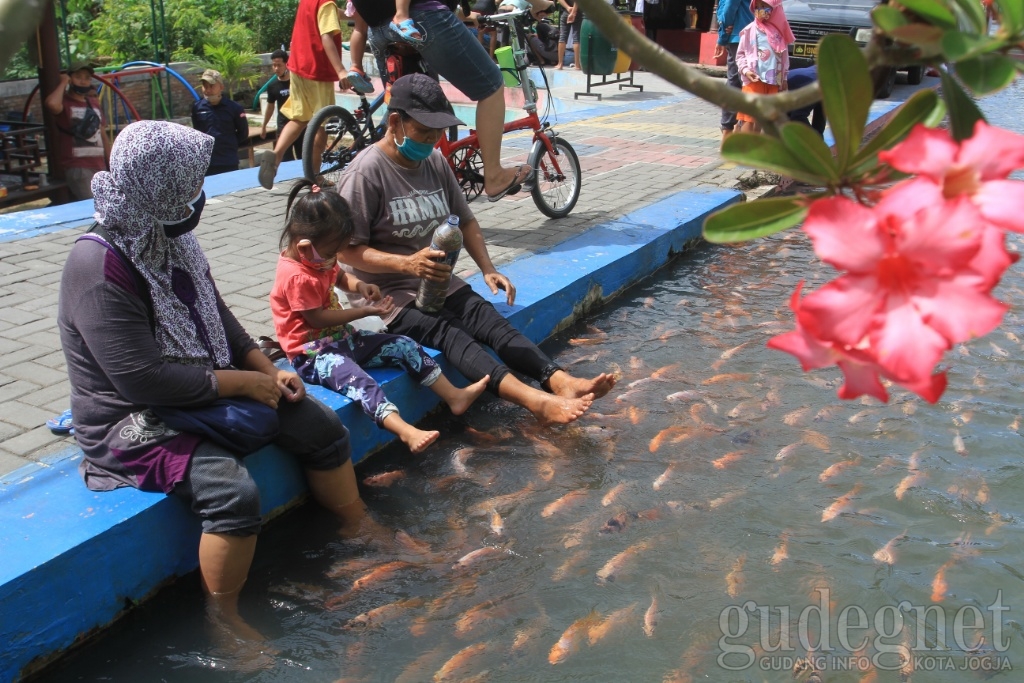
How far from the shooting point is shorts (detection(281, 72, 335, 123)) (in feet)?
25.8

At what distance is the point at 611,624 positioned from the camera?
3.33m

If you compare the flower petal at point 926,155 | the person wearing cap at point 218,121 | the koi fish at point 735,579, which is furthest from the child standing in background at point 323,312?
the person wearing cap at point 218,121

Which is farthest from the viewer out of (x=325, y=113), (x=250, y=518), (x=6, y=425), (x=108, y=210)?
(x=325, y=113)

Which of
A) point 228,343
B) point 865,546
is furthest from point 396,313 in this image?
point 865,546

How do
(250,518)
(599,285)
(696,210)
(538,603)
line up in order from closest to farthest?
(250,518) → (538,603) → (599,285) → (696,210)

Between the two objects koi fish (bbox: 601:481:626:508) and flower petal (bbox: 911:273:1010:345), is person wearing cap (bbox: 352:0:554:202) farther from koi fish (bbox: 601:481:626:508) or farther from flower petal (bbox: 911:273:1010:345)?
flower petal (bbox: 911:273:1010:345)

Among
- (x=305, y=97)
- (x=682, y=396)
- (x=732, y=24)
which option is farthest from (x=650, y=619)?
(x=732, y=24)

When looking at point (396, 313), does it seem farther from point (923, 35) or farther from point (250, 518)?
point (923, 35)

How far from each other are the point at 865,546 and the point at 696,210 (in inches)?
168

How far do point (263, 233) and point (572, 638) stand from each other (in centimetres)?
431

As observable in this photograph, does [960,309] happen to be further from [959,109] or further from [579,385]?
[579,385]

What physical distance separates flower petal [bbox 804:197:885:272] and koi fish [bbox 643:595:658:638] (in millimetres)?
2711

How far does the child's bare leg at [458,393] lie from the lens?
4.43m

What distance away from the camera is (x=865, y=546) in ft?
12.4
